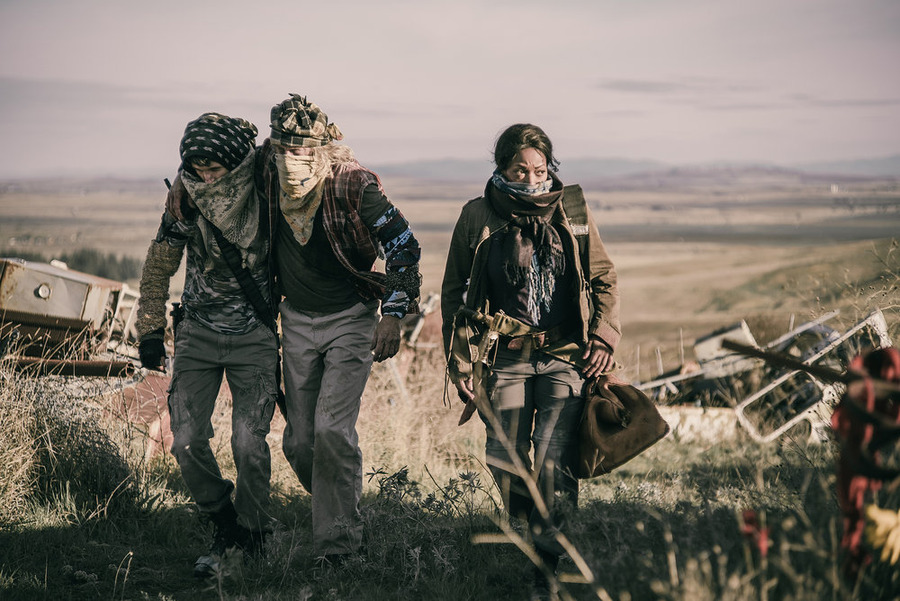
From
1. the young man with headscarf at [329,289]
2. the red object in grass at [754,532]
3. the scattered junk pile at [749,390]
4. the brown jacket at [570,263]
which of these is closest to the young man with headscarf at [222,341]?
the young man with headscarf at [329,289]

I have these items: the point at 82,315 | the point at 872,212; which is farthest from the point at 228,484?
the point at 872,212

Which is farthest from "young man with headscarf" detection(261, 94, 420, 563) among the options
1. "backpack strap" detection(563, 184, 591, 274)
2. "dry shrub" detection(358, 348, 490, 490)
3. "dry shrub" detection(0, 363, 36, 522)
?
"dry shrub" detection(358, 348, 490, 490)

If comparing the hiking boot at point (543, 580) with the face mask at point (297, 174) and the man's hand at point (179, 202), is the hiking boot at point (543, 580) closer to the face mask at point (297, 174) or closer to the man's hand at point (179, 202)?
the face mask at point (297, 174)

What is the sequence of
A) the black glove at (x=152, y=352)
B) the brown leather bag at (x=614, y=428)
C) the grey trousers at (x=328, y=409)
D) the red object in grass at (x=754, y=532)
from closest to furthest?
the red object in grass at (x=754, y=532) < the brown leather bag at (x=614, y=428) < the grey trousers at (x=328, y=409) < the black glove at (x=152, y=352)

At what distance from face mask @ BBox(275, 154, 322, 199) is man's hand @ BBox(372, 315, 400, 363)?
73 centimetres

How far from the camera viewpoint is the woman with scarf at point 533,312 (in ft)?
12.5

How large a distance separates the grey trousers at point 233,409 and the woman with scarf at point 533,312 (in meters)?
1.10

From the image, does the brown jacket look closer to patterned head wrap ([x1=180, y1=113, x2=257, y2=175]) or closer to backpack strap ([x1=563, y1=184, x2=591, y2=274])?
backpack strap ([x1=563, y1=184, x2=591, y2=274])

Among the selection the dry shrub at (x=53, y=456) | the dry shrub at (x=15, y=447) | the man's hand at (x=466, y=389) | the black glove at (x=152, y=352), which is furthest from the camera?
the dry shrub at (x=53, y=456)

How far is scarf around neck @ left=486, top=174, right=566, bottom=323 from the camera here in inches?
150

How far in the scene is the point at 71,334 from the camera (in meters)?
6.46

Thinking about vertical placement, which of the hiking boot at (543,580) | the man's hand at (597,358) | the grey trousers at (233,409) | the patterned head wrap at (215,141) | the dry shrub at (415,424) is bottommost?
the dry shrub at (415,424)

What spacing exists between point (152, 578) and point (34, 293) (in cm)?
316

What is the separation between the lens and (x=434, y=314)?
29.6 ft
